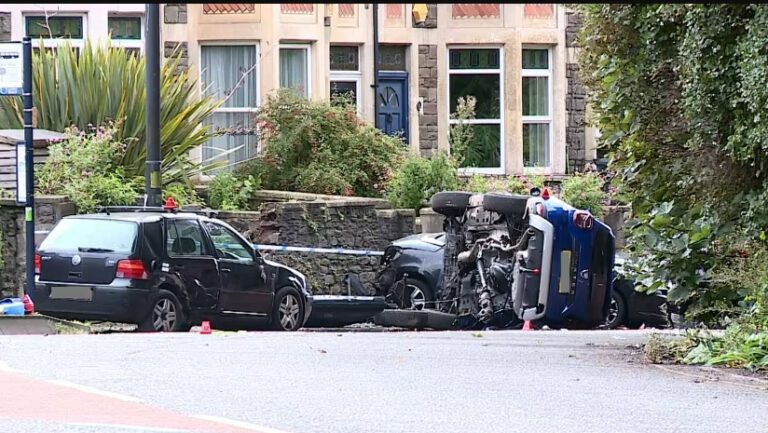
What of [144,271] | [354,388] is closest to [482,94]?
[144,271]

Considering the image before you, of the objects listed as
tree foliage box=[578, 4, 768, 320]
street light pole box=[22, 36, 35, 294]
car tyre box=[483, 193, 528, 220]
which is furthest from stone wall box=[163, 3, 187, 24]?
tree foliage box=[578, 4, 768, 320]

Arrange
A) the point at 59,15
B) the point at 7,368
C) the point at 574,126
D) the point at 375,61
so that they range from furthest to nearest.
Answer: the point at 574,126, the point at 375,61, the point at 59,15, the point at 7,368

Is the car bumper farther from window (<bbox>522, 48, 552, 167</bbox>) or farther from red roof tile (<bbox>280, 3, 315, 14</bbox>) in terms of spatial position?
window (<bbox>522, 48, 552, 167</bbox>)

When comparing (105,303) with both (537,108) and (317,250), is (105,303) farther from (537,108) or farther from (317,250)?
(537,108)

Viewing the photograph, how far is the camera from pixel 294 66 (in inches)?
1124

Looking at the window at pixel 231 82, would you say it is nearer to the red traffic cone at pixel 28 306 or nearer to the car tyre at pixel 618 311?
the car tyre at pixel 618 311

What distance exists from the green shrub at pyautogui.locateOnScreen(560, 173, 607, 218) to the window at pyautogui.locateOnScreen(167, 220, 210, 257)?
10074 mm

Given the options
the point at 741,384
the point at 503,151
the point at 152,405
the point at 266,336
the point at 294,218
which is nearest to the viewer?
the point at 152,405

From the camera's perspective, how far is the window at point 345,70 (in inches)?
1155

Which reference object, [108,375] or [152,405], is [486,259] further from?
[152,405]

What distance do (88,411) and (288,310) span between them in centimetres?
971

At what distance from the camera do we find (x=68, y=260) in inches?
656

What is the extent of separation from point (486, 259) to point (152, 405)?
27.6ft

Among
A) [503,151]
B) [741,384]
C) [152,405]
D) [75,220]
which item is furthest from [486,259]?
[503,151]
